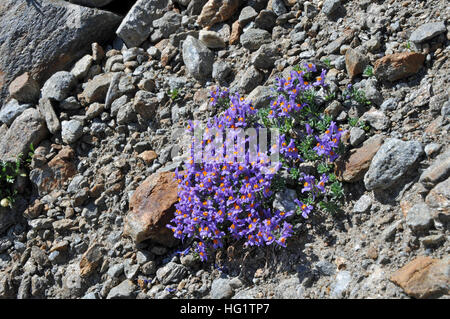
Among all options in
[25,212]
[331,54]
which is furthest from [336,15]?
[25,212]

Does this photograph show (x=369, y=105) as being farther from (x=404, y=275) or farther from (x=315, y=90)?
(x=404, y=275)

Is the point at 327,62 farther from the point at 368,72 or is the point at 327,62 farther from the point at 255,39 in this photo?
the point at 255,39

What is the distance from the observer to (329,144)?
4.45 metres

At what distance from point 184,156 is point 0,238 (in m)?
2.40

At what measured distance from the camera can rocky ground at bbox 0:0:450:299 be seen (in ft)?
13.3

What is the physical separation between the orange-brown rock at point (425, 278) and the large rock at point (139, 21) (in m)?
4.51

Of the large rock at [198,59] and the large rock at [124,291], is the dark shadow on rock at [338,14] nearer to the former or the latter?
the large rock at [198,59]

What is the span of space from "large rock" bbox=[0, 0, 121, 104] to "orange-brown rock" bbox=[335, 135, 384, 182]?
13.3 ft

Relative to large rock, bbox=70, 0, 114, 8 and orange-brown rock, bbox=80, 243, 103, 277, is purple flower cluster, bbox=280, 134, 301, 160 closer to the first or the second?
orange-brown rock, bbox=80, 243, 103, 277

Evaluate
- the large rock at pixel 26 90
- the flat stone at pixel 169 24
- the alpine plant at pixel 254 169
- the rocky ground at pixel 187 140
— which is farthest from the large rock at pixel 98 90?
the alpine plant at pixel 254 169

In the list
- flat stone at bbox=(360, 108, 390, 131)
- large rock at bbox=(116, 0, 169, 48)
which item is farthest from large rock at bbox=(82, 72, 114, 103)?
flat stone at bbox=(360, 108, 390, 131)

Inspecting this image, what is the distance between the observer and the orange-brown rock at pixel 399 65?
14.9 feet

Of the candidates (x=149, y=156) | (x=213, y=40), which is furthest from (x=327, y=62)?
(x=149, y=156)

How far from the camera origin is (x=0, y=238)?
5.70 m
